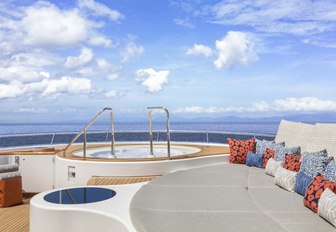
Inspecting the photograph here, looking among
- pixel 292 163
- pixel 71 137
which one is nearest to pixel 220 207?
pixel 292 163

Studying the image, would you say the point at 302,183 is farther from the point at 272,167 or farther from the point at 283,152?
the point at 283,152

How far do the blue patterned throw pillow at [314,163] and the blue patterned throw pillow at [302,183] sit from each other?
0.60ft

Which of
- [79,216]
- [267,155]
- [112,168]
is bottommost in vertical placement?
[79,216]

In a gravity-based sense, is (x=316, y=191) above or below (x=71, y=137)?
below

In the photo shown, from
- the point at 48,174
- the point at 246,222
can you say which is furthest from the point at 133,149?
the point at 246,222

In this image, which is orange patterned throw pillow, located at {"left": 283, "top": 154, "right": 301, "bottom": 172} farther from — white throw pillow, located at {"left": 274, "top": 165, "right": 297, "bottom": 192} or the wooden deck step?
the wooden deck step

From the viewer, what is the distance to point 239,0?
6652 mm

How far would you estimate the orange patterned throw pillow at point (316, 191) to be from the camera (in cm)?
279

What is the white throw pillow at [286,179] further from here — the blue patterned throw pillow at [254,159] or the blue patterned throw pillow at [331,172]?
the blue patterned throw pillow at [254,159]

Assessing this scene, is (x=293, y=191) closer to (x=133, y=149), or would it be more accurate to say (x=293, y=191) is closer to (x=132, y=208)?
(x=132, y=208)

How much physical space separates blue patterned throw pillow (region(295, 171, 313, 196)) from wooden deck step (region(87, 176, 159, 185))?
2055 mm

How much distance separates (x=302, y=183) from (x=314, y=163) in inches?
15.1

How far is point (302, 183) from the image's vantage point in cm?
339

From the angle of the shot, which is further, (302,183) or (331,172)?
(302,183)
